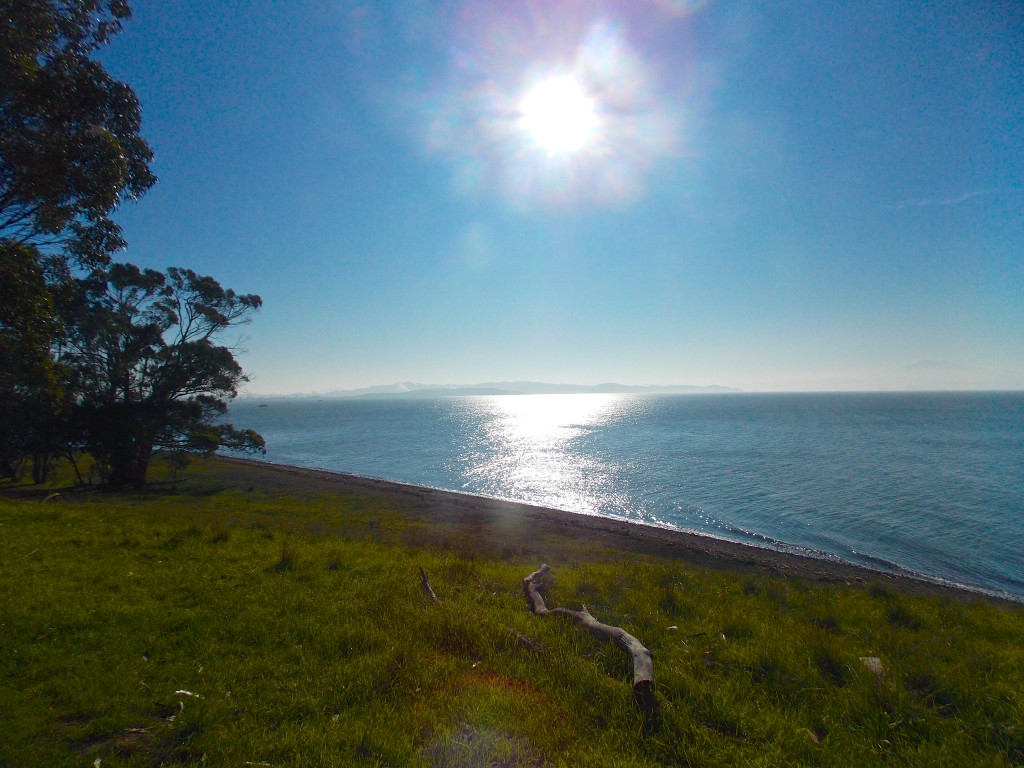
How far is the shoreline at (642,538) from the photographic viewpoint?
1836cm

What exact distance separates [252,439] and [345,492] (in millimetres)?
7710

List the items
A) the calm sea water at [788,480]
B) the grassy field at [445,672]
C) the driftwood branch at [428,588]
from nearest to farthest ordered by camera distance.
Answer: the grassy field at [445,672]
the driftwood branch at [428,588]
the calm sea water at [788,480]

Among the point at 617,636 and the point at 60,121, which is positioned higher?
the point at 60,121

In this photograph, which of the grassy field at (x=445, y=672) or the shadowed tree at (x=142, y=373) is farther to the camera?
the shadowed tree at (x=142, y=373)

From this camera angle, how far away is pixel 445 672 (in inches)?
219

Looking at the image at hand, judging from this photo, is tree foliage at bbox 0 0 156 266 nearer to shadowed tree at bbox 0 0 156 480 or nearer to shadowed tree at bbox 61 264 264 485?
shadowed tree at bbox 0 0 156 480

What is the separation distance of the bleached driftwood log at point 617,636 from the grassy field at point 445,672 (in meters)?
0.15

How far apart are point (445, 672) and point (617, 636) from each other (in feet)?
8.02

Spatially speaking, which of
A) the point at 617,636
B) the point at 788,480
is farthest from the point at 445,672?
the point at 788,480

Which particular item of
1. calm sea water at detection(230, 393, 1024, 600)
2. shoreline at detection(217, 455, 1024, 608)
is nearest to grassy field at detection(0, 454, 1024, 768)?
shoreline at detection(217, 455, 1024, 608)

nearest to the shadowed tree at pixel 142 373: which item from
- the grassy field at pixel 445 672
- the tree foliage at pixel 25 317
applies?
the tree foliage at pixel 25 317

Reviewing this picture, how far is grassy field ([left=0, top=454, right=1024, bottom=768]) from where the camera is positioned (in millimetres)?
4324

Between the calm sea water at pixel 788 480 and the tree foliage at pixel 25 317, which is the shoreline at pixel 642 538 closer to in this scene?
the calm sea water at pixel 788 480

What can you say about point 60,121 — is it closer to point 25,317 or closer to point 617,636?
point 25,317
